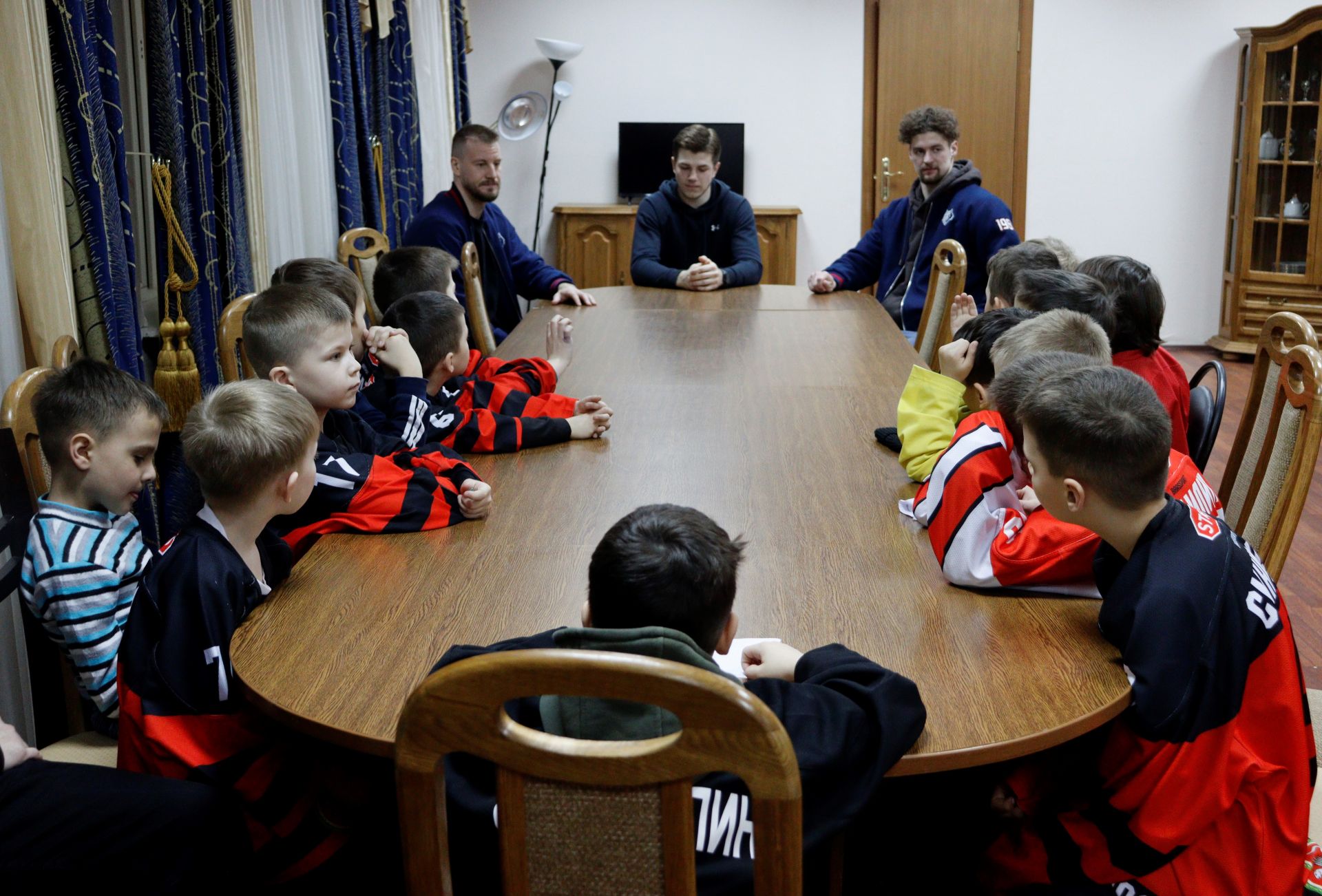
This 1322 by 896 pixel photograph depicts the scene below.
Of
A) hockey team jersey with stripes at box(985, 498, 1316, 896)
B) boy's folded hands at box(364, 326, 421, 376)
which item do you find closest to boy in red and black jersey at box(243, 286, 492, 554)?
boy's folded hands at box(364, 326, 421, 376)

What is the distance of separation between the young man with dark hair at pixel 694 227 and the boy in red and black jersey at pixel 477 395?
1562mm

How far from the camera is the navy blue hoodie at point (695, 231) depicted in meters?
4.37

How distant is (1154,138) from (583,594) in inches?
250

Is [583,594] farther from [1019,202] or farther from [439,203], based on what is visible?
[1019,202]

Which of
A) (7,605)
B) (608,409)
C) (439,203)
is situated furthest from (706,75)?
(7,605)

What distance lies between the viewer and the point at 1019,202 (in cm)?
688

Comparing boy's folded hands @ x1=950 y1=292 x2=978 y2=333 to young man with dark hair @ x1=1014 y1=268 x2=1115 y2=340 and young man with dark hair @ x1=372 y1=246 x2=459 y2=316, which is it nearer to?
young man with dark hair @ x1=1014 y1=268 x2=1115 y2=340

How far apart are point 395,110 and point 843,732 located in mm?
4618

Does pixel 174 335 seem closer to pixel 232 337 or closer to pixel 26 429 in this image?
pixel 232 337

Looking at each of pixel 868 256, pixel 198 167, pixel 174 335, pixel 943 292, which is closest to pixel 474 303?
pixel 198 167

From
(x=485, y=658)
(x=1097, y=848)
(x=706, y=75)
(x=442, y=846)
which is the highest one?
(x=706, y=75)

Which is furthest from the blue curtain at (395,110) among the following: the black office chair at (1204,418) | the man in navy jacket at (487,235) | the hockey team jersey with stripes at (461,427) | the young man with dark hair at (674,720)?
the young man with dark hair at (674,720)

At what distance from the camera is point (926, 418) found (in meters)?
1.95

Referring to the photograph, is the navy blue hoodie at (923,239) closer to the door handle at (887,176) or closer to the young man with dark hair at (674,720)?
the door handle at (887,176)
